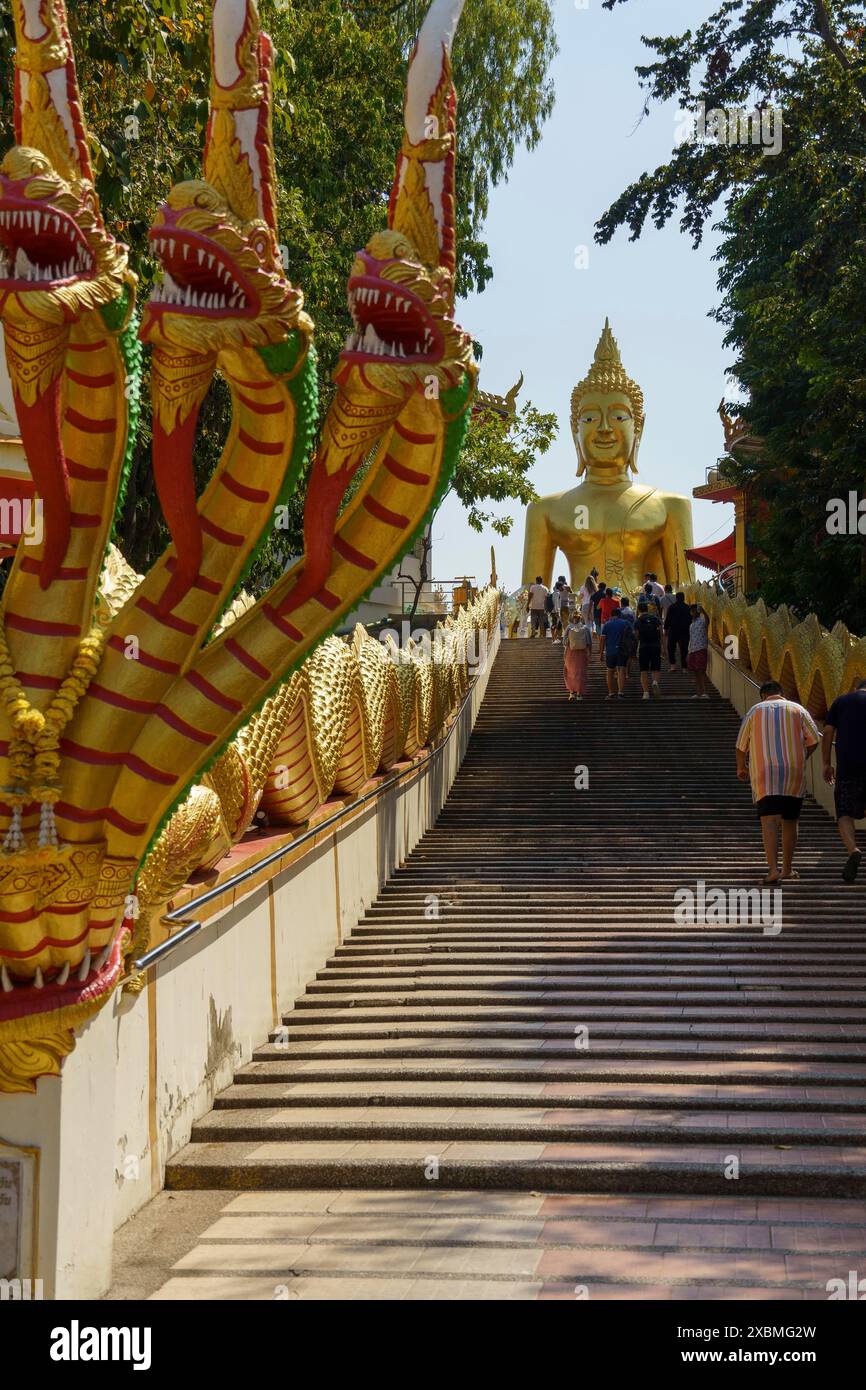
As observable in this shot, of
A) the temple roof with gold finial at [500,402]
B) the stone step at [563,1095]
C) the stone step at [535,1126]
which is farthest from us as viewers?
the temple roof with gold finial at [500,402]

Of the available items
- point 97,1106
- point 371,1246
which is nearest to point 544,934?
point 371,1246

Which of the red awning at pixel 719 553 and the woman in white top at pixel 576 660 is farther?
the red awning at pixel 719 553

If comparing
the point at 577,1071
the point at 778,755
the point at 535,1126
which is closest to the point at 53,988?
the point at 535,1126

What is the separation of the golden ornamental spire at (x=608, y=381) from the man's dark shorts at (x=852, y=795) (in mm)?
26573

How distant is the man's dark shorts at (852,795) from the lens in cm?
1227

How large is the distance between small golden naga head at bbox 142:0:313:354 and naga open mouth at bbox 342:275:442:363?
0.19 meters

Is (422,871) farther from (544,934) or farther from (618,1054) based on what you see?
(618,1054)

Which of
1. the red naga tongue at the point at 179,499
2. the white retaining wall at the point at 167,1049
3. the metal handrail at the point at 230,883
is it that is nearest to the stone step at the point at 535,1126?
the white retaining wall at the point at 167,1049

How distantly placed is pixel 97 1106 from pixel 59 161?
314 centimetres

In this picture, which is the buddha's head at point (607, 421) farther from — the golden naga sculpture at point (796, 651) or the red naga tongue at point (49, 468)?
the red naga tongue at point (49, 468)

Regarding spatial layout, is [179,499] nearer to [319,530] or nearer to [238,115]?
[319,530]

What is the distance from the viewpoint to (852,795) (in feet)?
40.3

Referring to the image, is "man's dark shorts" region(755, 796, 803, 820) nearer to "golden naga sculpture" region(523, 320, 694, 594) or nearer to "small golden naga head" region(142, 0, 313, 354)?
"small golden naga head" region(142, 0, 313, 354)

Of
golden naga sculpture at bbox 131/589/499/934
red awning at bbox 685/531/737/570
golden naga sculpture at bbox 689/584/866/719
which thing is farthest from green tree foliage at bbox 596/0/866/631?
red awning at bbox 685/531/737/570
